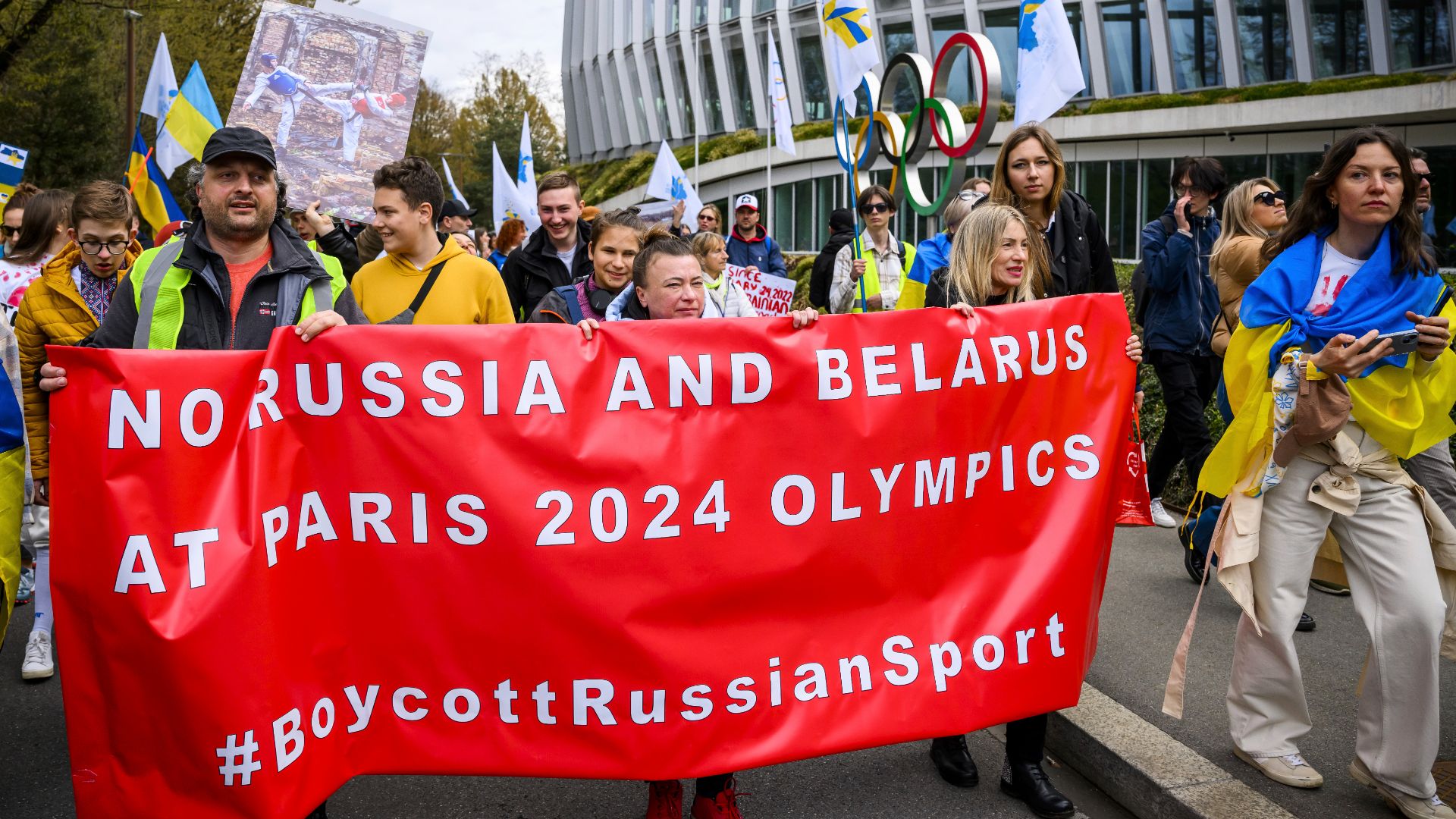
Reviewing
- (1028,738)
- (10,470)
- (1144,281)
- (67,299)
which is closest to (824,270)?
(1144,281)

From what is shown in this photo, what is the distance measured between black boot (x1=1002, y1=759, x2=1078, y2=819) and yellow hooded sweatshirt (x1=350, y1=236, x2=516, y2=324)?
2.54 meters

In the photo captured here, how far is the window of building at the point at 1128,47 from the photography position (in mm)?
29938

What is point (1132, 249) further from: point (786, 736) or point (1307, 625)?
point (786, 736)

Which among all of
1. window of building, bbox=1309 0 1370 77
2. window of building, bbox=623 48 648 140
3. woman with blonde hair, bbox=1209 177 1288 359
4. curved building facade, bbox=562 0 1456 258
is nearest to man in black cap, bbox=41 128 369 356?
woman with blonde hair, bbox=1209 177 1288 359

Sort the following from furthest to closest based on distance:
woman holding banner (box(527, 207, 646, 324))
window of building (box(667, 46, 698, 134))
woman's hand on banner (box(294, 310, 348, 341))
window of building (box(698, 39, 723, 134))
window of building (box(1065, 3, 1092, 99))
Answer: window of building (box(667, 46, 698, 134)) < window of building (box(698, 39, 723, 134)) < window of building (box(1065, 3, 1092, 99)) < woman holding banner (box(527, 207, 646, 324)) < woman's hand on banner (box(294, 310, 348, 341))

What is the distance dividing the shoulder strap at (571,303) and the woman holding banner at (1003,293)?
138 cm

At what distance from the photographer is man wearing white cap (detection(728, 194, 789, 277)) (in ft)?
40.4

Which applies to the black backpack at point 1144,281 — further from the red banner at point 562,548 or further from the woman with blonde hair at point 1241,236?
the red banner at point 562,548

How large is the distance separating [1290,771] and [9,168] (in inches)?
436

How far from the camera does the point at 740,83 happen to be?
1625 inches

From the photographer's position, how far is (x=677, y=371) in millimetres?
3588

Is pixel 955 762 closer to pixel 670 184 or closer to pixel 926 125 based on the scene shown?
pixel 926 125

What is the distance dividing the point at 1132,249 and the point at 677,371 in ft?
92.8

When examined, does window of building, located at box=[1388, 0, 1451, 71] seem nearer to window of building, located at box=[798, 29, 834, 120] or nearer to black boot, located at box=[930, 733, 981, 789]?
window of building, located at box=[798, 29, 834, 120]
